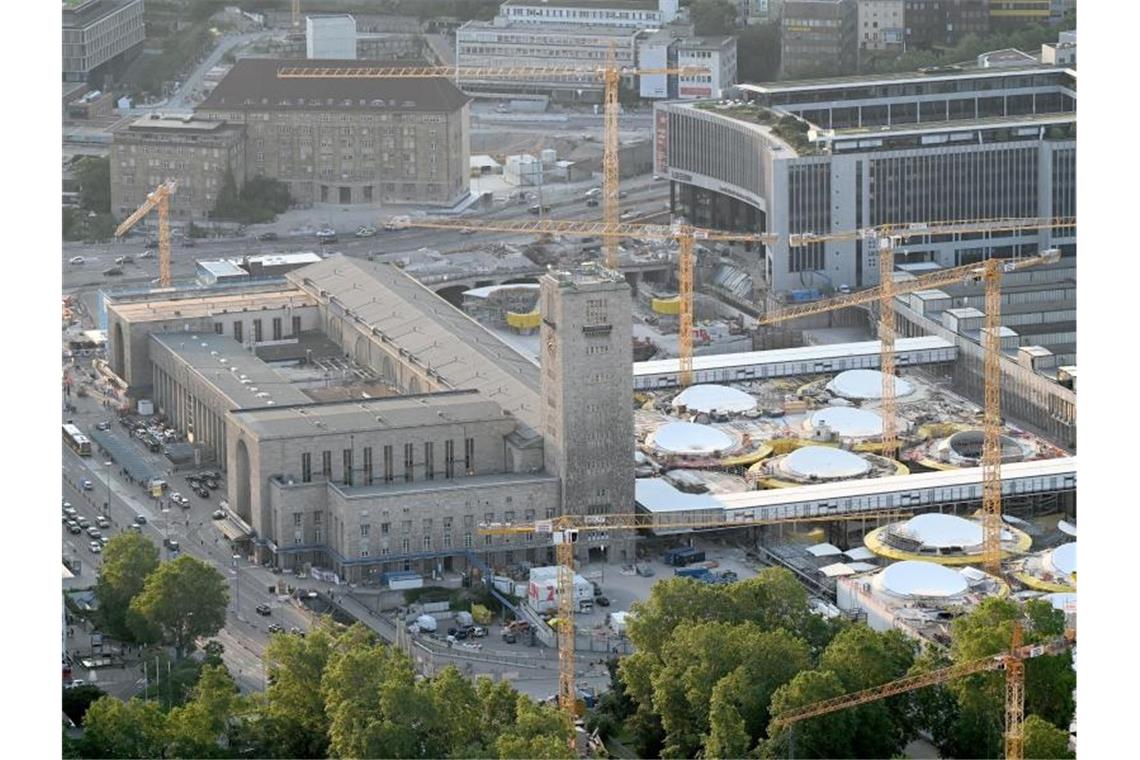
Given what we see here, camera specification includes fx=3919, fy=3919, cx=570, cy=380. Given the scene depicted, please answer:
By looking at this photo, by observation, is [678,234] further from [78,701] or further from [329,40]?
[329,40]

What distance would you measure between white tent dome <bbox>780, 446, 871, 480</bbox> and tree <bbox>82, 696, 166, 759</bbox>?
2226 centimetres

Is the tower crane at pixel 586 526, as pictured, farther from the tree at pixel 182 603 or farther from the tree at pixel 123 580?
the tree at pixel 123 580

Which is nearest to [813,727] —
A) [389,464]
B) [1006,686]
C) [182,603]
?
[1006,686]

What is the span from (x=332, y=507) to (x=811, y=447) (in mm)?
12136

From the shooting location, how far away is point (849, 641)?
7294cm

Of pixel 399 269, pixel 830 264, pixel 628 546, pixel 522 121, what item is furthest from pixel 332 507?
pixel 522 121

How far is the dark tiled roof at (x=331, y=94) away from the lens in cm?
12288

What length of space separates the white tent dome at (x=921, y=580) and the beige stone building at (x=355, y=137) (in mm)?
44494

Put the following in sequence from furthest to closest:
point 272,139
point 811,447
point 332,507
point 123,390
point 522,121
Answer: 1. point 522,121
2. point 272,139
3. point 123,390
4. point 811,447
5. point 332,507

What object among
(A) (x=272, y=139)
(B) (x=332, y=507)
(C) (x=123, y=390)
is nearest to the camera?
(B) (x=332, y=507)

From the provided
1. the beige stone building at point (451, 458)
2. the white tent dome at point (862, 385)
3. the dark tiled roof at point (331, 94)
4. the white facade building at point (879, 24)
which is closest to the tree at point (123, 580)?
the beige stone building at point (451, 458)

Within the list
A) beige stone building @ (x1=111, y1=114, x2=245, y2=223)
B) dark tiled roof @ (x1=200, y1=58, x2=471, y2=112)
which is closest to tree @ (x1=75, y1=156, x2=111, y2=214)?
beige stone building @ (x1=111, y1=114, x2=245, y2=223)

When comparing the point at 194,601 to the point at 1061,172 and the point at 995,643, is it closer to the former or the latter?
the point at 995,643

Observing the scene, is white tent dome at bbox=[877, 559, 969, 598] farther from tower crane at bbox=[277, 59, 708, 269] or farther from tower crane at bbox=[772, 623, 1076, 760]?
tower crane at bbox=[277, 59, 708, 269]
